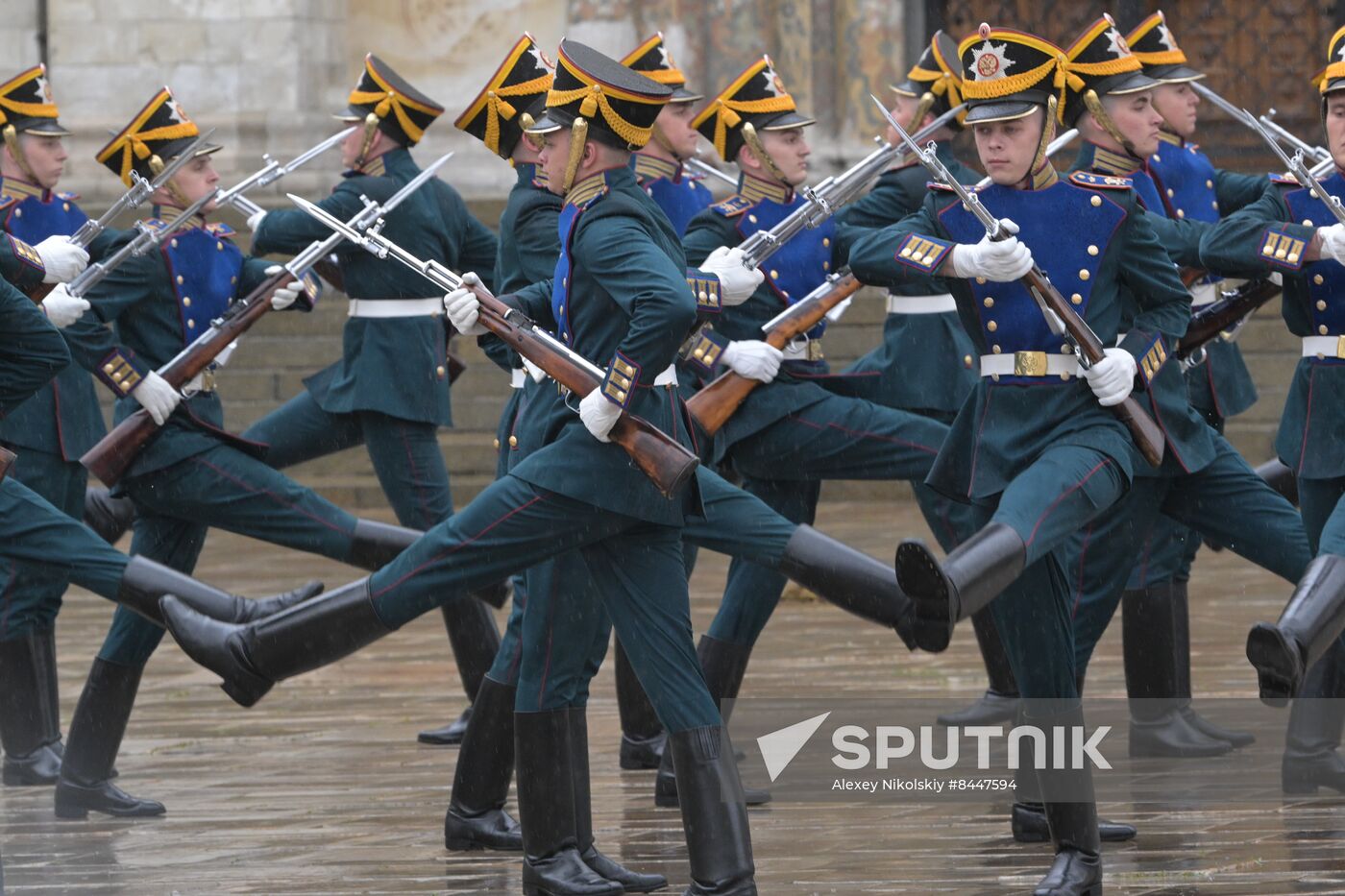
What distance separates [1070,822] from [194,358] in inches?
106

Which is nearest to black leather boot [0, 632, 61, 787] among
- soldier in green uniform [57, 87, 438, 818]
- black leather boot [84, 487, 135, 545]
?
soldier in green uniform [57, 87, 438, 818]

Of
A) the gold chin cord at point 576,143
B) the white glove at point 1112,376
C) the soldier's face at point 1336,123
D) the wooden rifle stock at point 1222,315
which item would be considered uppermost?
the gold chin cord at point 576,143

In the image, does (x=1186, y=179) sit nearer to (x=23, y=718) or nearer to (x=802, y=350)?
(x=802, y=350)

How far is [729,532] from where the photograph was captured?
210 inches

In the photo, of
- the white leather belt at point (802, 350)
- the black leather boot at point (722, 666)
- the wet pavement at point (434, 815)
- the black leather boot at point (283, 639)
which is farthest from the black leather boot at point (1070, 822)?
the white leather belt at point (802, 350)

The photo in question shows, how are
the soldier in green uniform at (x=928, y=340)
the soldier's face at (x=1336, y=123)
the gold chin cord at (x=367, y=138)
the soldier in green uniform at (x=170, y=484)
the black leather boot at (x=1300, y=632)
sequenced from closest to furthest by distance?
the black leather boot at (x=1300, y=632) < the soldier's face at (x=1336, y=123) < the soldier in green uniform at (x=170, y=484) < the soldier in green uniform at (x=928, y=340) < the gold chin cord at (x=367, y=138)

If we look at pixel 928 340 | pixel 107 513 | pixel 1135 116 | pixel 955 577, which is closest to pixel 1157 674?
pixel 928 340

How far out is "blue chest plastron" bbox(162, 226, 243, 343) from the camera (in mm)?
6570

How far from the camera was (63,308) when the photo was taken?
6.33 m

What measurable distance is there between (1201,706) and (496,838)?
240cm

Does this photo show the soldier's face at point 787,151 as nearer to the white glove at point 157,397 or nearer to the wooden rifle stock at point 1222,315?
the wooden rifle stock at point 1222,315

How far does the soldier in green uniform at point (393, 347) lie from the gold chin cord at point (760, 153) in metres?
1.08

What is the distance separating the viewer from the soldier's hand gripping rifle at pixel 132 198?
6566mm

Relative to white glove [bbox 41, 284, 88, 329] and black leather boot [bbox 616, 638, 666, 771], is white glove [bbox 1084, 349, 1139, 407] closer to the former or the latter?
black leather boot [bbox 616, 638, 666, 771]
